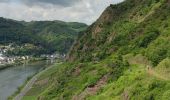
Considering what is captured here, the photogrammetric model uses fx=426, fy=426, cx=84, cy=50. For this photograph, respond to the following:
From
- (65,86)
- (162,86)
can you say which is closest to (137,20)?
(65,86)

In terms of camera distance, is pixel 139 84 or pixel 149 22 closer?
pixel 139 84

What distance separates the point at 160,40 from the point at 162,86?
38.4 metres

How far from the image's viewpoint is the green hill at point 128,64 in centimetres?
8094

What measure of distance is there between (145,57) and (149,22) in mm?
36932

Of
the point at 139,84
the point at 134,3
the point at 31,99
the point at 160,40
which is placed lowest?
the point at 31,99

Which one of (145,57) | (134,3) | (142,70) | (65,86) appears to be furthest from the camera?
(134,3)

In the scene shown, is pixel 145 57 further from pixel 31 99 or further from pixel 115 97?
pixel 31 99

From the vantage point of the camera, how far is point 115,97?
8400cm

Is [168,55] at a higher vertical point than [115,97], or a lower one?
higher

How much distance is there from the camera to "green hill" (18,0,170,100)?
80938 mm

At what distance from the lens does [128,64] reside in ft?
352

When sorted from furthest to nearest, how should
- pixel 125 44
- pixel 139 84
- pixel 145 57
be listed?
pixel 125 44 → pixel 145 57 → pixel 139 84

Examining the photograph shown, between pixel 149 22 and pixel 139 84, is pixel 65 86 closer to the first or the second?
pixel 149 22

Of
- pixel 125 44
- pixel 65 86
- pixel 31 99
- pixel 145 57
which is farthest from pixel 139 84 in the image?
pixel 31 99
